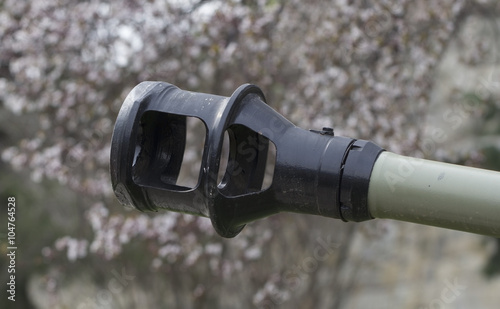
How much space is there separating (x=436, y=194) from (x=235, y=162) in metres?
0.47

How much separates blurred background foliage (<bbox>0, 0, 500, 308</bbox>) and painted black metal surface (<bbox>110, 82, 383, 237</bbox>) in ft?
10.5

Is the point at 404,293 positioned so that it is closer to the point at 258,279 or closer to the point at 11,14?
the point at 258,279

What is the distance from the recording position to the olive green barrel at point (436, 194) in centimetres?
129

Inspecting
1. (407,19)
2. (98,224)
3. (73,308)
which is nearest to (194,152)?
(98,224)

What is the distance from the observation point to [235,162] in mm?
1551

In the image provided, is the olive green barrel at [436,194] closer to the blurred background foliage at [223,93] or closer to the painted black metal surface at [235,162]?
the painted black metal surface at [235,162]

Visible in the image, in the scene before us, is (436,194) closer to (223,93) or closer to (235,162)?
(235,162)

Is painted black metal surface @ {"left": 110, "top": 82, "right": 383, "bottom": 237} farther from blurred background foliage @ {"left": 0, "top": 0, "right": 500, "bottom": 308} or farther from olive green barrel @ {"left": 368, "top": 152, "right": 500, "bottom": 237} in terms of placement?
blurred background foliage @ {"left": 0, "top": 0, "right": 500, "bottom": 308}

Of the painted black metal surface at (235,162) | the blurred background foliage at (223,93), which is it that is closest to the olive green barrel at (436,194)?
the painted black metal surface at (235,162)

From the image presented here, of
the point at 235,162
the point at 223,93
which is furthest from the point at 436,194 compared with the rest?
the point at 223,93

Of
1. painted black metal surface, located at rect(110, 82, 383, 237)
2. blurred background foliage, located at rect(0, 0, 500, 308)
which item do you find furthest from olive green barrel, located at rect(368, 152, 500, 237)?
blurred background foliage, located at rect(0, 0, 500, 308)

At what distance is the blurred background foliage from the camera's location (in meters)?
4.91

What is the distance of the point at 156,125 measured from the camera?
61.7 inches

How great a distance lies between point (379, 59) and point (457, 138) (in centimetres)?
333
